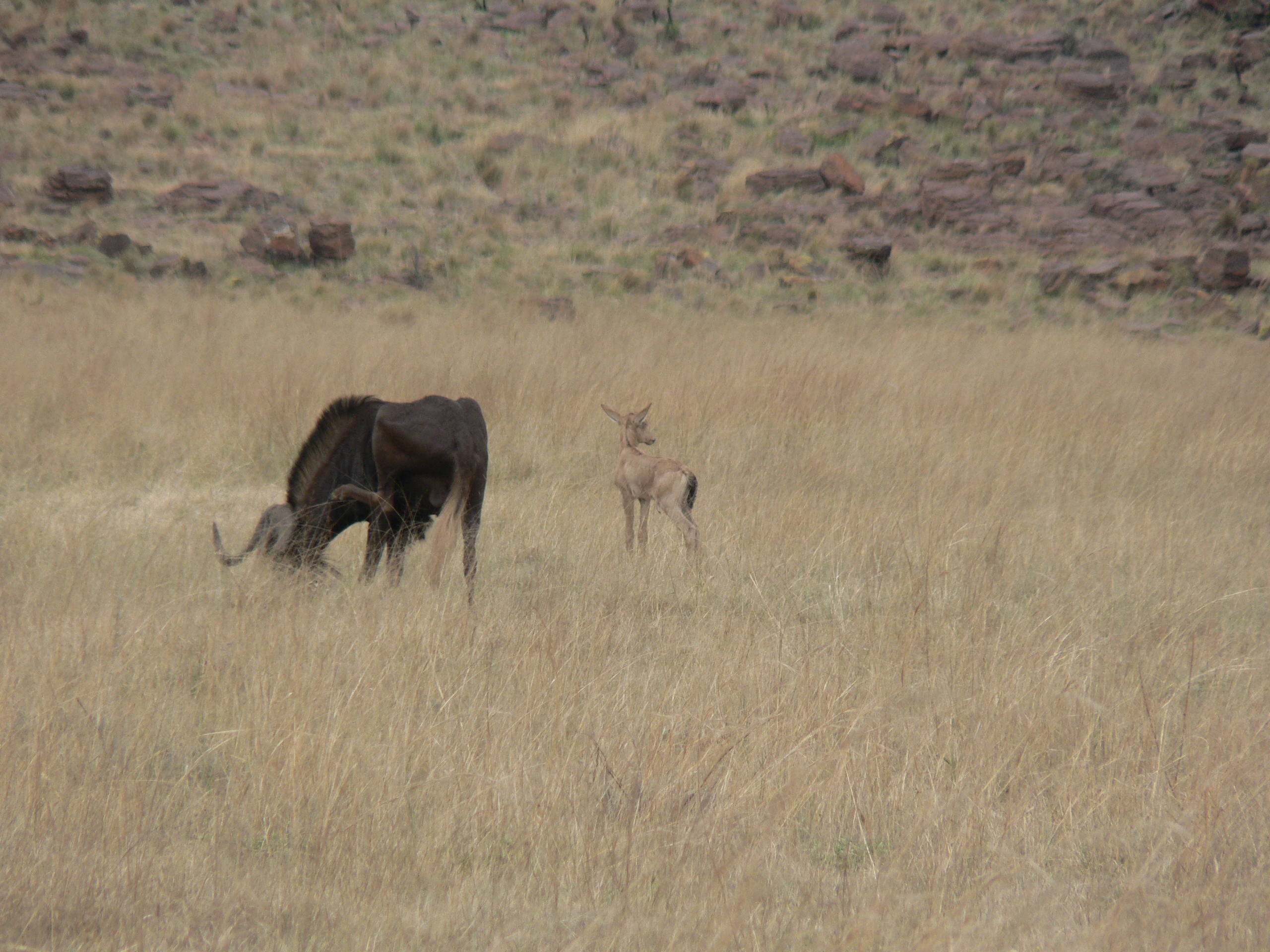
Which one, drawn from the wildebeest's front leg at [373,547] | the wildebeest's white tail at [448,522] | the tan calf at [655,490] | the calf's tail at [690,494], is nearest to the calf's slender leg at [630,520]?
the tan calf at [655,490]

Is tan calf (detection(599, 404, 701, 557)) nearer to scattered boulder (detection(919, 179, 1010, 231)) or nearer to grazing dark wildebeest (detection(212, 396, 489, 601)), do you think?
grazing dark wildebeest (detection(212, 396, 489, 601))

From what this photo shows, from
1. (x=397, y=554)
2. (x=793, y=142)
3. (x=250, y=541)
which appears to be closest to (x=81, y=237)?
(x=793, y=142)

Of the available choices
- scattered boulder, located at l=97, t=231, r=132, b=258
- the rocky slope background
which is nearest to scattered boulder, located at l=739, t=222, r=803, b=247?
the rocky slope background

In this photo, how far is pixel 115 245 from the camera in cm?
1783

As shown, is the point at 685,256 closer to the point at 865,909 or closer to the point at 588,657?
the point at 588,657

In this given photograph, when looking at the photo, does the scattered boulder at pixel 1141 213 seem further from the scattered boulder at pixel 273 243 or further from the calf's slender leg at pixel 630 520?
the calf's slender leg at pixel 630 520

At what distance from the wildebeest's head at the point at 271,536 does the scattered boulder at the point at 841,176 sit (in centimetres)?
2039

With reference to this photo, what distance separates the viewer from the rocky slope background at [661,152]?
Answer: 1897 cm

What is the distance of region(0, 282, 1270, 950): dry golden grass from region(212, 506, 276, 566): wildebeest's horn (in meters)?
0.14

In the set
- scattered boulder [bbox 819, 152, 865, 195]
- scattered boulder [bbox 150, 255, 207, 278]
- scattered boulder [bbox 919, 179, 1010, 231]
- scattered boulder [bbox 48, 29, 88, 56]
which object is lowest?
scattered boulder [bbox 150, 255, 207, 278]

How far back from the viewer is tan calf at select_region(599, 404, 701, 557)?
21.1ft

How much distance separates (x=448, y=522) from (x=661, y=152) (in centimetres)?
2162

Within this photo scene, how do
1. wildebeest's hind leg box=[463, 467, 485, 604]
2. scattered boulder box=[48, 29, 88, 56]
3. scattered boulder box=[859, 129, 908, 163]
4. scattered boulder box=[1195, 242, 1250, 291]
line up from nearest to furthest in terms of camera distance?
wildebeest's hind leg box=[463, 467, 485, 604] < scattered boulder box=[1195, 242, 1250, 291] < scattered boulder box=[859, 129, 908, 163] < scattered boulder box=[48, 29, 88, 56]

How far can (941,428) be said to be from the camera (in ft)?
30.7
